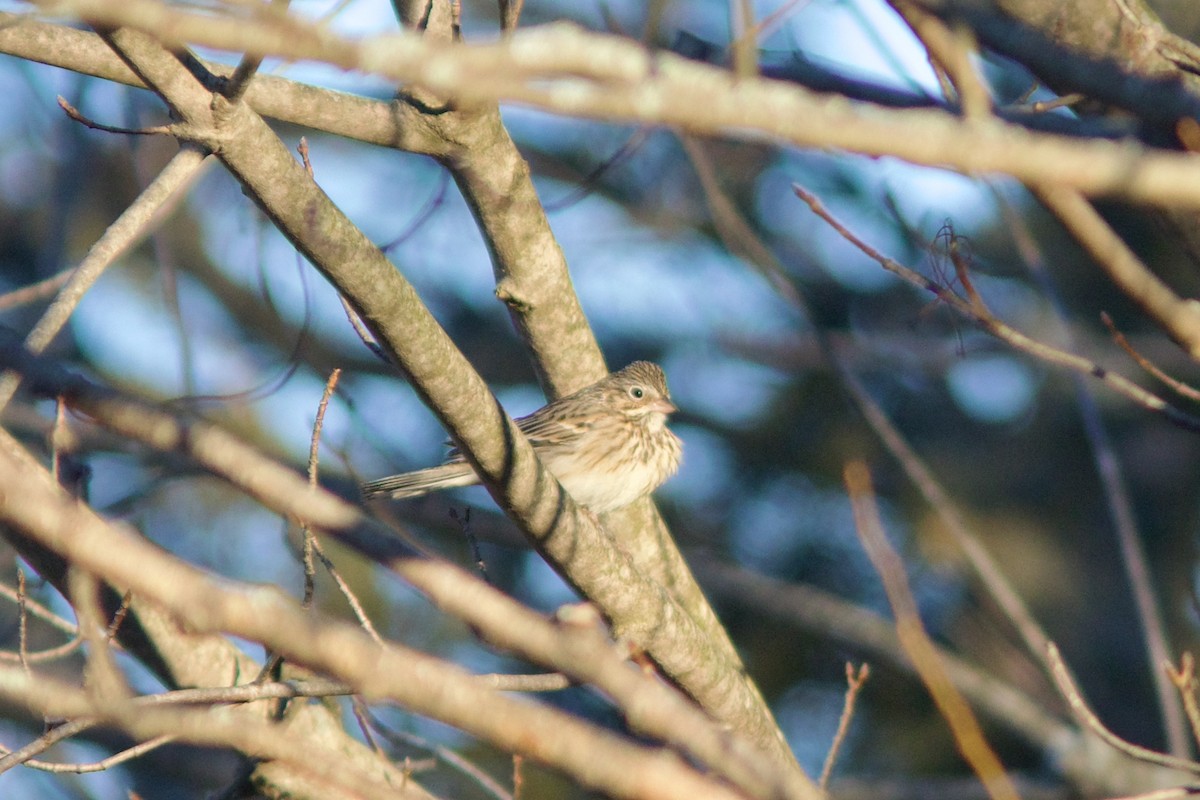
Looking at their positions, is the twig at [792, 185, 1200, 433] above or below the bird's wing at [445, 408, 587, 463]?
below

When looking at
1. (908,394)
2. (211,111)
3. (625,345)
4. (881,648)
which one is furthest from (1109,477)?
(625,345)

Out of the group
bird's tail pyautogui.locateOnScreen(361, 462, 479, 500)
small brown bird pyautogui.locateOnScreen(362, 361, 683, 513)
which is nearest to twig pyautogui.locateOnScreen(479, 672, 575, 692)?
small brown bird pyautogui.locateOnScreen(362, 361, 683, 513)

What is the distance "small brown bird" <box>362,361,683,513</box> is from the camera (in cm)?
635

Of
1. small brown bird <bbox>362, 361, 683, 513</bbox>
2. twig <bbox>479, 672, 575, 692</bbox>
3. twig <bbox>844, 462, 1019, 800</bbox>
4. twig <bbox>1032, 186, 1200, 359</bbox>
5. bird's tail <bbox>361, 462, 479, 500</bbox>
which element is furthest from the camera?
bird's tail <bbox>361, 462, 479, 500</bbox>

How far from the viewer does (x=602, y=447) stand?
6973mm

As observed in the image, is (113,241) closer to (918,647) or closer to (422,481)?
(918,647)

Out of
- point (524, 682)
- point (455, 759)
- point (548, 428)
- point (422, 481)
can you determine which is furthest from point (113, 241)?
point (548, 428)

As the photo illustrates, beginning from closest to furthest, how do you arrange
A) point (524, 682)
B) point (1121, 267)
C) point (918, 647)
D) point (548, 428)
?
point (1121, 267) < point (918, 647) < point (524, 682) < point (548, 428)

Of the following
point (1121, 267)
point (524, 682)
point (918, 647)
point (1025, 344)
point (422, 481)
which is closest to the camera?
point (1121, 267)

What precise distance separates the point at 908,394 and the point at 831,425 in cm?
75

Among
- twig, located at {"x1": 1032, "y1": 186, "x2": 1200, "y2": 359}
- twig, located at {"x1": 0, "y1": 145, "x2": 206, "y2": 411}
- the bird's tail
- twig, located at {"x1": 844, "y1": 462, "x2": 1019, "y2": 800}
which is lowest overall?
twig, located at {"x1": 844, "y1": 462, "x2": 1019, "y2": 800}

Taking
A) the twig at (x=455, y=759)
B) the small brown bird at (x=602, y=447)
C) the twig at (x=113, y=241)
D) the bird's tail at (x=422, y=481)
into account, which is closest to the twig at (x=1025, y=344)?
the twig at (x=113, y=241)

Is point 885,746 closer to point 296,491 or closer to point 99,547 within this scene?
point 296,491

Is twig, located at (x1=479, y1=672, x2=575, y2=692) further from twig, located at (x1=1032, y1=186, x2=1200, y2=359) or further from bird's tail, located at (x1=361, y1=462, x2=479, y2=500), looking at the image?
bird's tail, located at (x1=361, y1=462, x2=479, y2=500)
